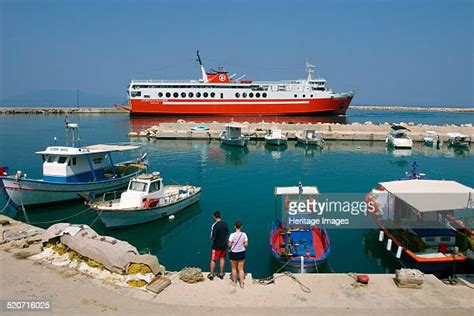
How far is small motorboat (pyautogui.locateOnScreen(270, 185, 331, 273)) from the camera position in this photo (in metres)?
10.3

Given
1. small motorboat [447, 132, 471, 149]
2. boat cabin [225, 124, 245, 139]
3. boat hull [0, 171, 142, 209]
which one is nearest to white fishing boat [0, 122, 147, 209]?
boat hull [0, 171, 142, 209]

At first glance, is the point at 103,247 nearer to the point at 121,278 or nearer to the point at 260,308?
the point at 121,278

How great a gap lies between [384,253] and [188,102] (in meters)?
55.8

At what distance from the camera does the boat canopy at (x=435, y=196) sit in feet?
32.8

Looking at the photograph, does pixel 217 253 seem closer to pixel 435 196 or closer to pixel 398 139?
pixel 435 196

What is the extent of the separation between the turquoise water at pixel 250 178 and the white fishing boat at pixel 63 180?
0.75 metres

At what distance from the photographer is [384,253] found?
39.9 ft

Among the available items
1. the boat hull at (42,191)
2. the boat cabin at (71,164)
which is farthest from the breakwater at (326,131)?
the boat hull at (42,191)

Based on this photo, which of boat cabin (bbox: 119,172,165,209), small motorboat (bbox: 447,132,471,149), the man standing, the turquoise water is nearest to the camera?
the man standing

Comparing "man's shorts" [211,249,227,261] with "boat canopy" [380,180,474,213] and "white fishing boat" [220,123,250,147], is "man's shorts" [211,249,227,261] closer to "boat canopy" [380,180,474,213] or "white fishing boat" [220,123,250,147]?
"boat canopy" [380,180,474,213]

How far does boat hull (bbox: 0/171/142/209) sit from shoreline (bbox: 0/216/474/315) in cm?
905

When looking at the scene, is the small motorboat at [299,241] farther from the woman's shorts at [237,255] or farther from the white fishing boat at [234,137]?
the white fishing boat at [234,137]

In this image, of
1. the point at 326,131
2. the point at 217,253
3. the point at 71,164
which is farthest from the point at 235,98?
the point at 217,253

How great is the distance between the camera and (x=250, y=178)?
79.5 ft
